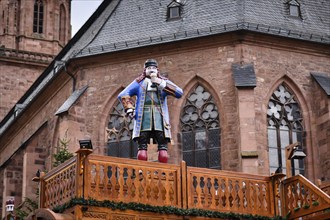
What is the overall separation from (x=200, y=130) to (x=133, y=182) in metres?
10.6

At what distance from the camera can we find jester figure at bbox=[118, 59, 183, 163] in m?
13.1

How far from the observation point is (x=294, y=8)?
2427 cm

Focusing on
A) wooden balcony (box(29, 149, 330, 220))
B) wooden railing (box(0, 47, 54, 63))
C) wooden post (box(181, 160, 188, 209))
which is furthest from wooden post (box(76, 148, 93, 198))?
wooden railing (box(0, 47, 54, 63))

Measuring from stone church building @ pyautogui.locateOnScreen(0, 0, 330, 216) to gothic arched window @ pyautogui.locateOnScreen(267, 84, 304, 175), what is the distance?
3cm

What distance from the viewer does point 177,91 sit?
13578 millimetres

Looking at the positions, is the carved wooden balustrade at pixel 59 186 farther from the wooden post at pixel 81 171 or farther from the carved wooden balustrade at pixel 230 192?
the carved wooden balustrade at pixel 230 192

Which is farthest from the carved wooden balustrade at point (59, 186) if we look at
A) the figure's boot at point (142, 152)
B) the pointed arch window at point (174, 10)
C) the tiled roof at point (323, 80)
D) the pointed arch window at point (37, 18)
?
the pointed arch window at point (37, 18)

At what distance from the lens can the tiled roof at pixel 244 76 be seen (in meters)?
21.4

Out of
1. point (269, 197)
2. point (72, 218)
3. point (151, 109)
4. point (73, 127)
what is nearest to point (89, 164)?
point (72, 218)

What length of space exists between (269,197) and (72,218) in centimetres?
364

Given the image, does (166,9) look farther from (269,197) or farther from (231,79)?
(269,197)

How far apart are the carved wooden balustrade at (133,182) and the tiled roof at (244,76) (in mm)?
9318

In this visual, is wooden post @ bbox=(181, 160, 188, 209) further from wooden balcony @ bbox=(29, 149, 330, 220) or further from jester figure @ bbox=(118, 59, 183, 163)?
jester figure @ bbox=(118, 59, 183, 163)

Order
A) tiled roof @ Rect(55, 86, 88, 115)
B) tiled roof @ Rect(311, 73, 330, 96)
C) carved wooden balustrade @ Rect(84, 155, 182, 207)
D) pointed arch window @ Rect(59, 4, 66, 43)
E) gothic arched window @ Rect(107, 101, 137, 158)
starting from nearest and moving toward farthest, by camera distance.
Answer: carved wooden balustrade @ Rect(84, 155, 182, 207), tiled roof @ Rect(311, 73, 330, 96), gothic arched window @ Rect(107, 101, 137, 158), tiled roof @ Rect(55, 86, 88, 115), pointed arch window @ Rect(59, 4, 66, 43)
